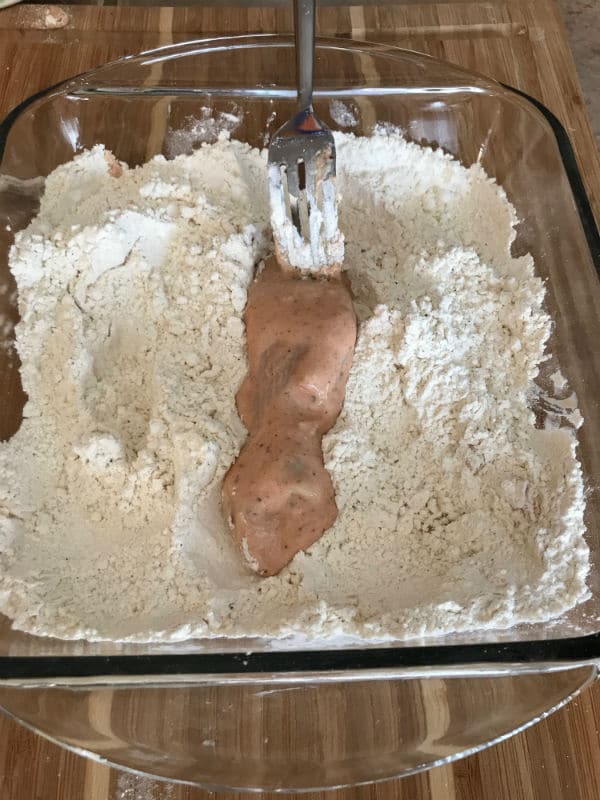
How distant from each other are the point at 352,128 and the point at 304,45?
26 centimetres

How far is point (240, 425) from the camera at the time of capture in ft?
3.26

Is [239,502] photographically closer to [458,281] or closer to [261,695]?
[261,695]

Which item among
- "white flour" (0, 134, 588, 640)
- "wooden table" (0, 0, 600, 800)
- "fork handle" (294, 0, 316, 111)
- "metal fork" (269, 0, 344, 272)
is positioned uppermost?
"wooden table" (0, 0, 600, 800)

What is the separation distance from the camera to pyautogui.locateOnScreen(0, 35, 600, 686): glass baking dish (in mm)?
1030

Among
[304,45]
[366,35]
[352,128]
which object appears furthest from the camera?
[366,35]

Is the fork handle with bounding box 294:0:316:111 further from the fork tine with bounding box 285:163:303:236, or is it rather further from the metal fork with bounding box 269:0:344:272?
the fork tine with bounding box 285:163:303:236

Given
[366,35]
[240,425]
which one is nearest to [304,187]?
[240,425]

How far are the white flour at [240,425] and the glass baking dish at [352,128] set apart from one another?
0.13 feet

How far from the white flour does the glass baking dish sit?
0.04m

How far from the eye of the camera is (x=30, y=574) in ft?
2.75

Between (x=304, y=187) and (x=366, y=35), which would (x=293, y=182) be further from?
(x=366, y=35)

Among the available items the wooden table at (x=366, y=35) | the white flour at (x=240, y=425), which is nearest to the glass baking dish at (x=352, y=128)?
the white flour at (x=240, y=425)

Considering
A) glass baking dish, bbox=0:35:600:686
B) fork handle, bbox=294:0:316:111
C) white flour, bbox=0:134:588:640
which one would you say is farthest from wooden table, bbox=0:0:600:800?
fork handle, bbox=294:0:316:111

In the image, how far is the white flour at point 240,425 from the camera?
833 mm
